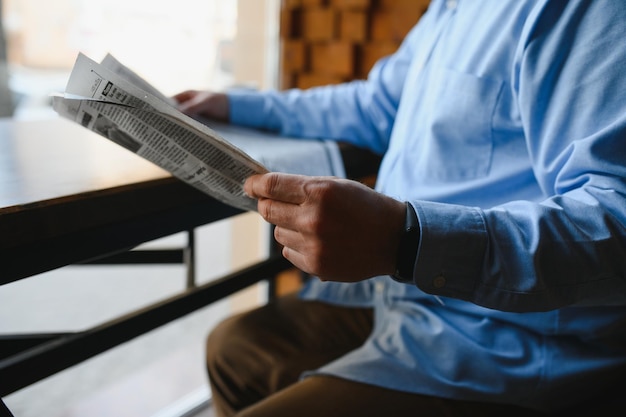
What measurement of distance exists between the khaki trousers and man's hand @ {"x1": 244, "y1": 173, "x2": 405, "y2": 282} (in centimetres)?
30

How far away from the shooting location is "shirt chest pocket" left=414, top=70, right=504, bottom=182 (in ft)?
3.16

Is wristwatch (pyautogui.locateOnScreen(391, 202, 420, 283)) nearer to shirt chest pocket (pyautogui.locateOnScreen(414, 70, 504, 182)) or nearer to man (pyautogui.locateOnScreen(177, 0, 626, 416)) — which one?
man (pyautogui.locateOnScreen(177, 0, 626, 416))

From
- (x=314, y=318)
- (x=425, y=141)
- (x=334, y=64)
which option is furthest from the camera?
(x=334, y=64)

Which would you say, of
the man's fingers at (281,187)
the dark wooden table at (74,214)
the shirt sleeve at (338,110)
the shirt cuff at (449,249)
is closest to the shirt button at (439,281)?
the shirt cuff at (449,249)

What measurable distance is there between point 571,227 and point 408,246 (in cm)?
23

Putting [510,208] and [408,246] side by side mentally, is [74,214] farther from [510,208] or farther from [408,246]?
[510,208]

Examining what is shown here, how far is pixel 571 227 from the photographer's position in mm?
749

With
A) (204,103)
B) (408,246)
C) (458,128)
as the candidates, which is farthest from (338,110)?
(408,246)

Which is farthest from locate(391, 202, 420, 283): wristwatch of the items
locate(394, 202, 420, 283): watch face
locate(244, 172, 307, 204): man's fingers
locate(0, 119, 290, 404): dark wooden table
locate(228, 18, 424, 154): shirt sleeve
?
locate(228, 18, 424, 154): shirt sleeve

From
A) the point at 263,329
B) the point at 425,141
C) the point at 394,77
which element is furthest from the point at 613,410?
the point at 394,77

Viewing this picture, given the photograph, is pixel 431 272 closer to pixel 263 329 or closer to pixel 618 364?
pixel 618 364

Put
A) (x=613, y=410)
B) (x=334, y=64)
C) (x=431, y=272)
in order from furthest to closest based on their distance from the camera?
(x=334, y=64)
(x=613, y=410)
(x=431, y=272)

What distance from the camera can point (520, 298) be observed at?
75 centimetres

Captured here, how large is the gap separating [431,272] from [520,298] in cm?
13
